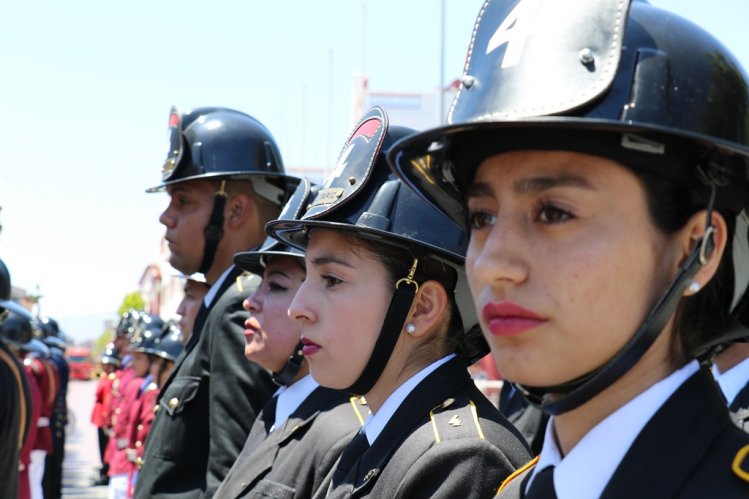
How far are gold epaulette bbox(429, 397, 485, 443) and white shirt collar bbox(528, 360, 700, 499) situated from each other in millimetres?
820

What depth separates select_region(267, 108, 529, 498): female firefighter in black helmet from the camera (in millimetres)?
3105

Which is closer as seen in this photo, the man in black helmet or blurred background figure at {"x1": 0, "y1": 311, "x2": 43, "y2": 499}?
the man in black helmet

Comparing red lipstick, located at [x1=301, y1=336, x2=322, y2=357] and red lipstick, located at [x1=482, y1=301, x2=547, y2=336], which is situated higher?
red lipstick, located at [x1=482, y1=301, x2=547, y2=336]

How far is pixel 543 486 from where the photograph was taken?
204 cm

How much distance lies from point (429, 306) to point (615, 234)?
4.67 feet

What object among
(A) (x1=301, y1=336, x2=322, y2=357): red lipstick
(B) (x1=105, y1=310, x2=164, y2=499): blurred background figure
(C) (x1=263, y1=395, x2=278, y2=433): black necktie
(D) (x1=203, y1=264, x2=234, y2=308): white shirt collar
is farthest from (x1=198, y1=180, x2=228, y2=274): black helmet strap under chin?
(B) (x1=105, y1=310, x2=164, y2=499): blurred background figure

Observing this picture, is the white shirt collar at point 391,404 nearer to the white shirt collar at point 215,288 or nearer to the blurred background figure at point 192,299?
the white shirt collar at point 215,288

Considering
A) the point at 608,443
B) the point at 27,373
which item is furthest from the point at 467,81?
the point at 27,373

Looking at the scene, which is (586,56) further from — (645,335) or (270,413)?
(270,413)

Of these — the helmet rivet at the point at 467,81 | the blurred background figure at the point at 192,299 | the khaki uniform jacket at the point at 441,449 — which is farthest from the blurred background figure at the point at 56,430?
the helmet rivet at the point at 467,81

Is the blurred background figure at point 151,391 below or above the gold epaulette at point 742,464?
below

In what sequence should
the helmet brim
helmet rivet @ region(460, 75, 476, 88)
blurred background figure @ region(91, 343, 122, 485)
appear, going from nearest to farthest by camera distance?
the helmet brim
helmet rivet @ region(460, 75, 476, 88)
blurred background figure @ region(91, 343, 122, 485)

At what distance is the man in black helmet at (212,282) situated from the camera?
4727 millimetres

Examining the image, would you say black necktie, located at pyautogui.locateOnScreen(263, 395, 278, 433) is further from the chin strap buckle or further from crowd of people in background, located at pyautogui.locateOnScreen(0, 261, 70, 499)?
crowd of people in background, located at pyautogui.locateOnScreen(0, 261, 70, 499)
